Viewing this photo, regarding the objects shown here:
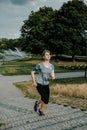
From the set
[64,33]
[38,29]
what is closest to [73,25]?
[64,33]

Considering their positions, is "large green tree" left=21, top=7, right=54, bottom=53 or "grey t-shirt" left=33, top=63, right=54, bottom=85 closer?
"grey t-shirt" left=33, top=63, right=54, bottom=85

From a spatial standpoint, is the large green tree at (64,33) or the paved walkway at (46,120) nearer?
the paved walkway at (46,120)

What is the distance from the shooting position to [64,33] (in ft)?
210

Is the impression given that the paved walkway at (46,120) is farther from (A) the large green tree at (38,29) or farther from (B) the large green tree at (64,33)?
(A) the large green tree at (38,29)

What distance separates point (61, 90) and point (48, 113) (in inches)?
322

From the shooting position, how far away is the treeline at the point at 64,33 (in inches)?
2494

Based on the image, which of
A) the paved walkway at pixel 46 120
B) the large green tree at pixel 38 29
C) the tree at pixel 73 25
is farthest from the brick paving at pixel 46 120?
the large green tree at pixel 38 29

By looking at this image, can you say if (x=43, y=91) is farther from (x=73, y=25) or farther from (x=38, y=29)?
(x=38, y=29)

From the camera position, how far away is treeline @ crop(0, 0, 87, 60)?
6334 centimetres

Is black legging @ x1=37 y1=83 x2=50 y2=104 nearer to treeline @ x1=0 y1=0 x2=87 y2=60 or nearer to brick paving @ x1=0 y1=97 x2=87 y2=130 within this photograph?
brick paving @ x1=0 y1=97 x2=87 y2=130

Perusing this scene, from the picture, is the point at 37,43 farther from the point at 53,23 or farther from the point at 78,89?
the point at 78,89

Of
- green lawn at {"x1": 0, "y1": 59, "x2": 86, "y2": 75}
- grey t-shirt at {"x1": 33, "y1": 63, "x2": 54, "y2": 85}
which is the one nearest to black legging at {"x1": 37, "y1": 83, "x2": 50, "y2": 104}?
grey t-shirt at {"x1": 33, "y1": 63, "x2": 54, "y2": 85}

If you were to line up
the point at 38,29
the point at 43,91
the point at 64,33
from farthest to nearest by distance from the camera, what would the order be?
the point at 38,29 → the point at 64,33 → the point at 43,91

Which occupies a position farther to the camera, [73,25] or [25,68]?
[73,25]
